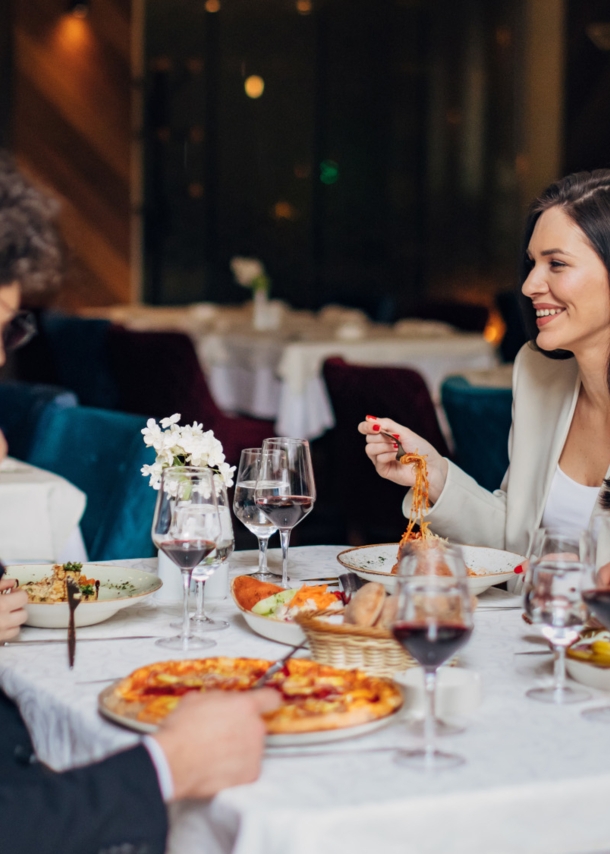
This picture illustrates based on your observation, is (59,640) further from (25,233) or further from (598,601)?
(598,601)

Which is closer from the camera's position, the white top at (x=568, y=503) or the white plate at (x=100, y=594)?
the white plate at (x=100, y=594)

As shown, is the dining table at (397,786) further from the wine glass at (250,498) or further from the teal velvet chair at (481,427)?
the teal velvet chair at (481,427)

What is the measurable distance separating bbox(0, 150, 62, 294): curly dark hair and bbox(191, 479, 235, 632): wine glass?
387mm

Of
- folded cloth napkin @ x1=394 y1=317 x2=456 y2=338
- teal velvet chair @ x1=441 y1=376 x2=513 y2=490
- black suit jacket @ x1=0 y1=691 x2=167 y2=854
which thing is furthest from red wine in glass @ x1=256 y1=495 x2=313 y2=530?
folded cloth napkin @ x1=394 y1=317 x2=456 y2=338

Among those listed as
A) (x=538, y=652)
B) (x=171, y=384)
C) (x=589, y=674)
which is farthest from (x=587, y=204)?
(x=171, y=384)

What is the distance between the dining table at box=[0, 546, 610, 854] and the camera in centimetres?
99

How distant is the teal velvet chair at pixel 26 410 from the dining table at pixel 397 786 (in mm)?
1840

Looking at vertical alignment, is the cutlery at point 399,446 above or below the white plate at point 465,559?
above

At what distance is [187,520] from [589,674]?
53cm

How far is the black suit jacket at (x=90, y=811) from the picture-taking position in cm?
102

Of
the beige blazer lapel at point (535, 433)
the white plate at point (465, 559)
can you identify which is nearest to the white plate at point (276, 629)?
the white plate at point (465, 559)

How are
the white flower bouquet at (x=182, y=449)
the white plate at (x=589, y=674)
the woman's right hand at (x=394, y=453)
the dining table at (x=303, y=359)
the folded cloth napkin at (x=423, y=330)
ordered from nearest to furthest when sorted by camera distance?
the white plate at (x=589, y=674), the white flower bouquet at (x=182, y=449), the woman's right hand at (x=394, y=453), the dining table at (x=303, y=359), the folded cloth napkin at (x=423, y=330)

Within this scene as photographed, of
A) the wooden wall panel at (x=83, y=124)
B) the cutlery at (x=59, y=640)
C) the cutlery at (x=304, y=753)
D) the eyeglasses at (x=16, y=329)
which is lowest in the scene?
the cutlery at (x=59, y=640)

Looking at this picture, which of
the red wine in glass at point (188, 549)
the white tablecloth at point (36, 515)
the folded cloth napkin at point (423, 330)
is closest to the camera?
the red wine in glass at point (188, 549)
